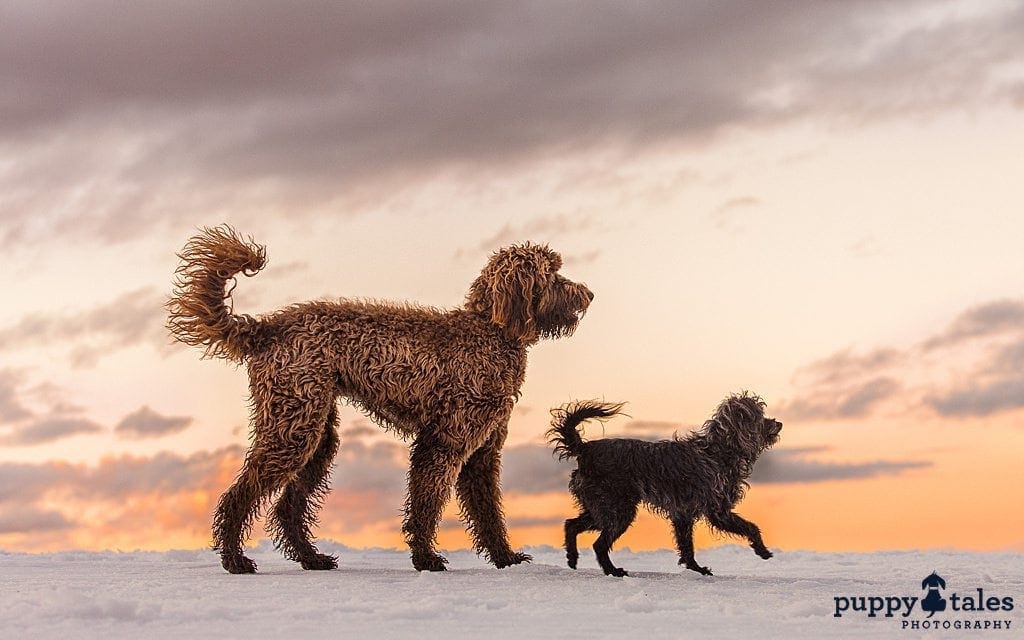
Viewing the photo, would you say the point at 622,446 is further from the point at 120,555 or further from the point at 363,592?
the point at 120,555

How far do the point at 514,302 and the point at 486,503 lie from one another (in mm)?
1787

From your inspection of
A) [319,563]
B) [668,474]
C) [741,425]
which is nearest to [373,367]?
[319,563]

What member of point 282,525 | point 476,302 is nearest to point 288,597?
point 282,525

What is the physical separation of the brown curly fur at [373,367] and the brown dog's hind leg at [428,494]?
0.4 inches

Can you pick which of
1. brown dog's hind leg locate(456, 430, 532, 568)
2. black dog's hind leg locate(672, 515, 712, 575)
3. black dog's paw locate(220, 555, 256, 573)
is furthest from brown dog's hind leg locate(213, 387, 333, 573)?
black dog's hind leg locate(672, 515, 712, 575)

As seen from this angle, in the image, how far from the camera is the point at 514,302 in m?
9.62

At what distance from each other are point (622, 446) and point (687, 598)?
167 centimetres

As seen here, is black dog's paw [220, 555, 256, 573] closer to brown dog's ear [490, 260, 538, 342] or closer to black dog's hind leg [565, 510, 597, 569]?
black dog's hind leg [565, 510, 597, 569]

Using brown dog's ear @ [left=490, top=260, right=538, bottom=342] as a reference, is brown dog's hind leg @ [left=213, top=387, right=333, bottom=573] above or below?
below

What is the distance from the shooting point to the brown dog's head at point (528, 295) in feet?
31.5

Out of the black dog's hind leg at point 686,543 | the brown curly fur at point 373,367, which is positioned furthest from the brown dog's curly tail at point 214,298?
the black dog's hind leg at point 686,543

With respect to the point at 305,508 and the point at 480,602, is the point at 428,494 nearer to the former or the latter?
the point at 305,508

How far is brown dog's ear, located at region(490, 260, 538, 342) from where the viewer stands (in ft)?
31.4

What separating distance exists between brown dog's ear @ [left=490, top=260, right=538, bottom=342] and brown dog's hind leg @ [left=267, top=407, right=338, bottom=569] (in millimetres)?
1650
